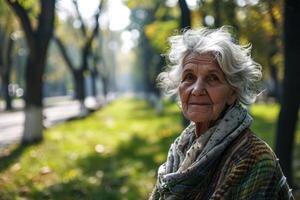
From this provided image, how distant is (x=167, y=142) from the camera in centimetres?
1391

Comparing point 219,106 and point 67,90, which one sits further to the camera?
point 67,90

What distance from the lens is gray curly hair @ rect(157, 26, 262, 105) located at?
2.56 metres

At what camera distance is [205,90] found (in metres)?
2.62

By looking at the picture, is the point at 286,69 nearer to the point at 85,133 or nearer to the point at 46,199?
the point at 46,199

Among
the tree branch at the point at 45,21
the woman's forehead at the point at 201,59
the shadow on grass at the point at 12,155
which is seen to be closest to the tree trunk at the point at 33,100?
the shadow on grass at the point at 12,155

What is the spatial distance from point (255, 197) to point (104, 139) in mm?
13087

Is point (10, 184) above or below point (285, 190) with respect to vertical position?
below

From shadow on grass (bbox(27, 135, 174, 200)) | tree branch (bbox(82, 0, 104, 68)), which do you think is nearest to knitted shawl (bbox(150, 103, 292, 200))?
shadow on grass (bbox(27, 135, 174, 200))

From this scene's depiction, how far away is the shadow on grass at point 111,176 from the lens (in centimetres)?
759

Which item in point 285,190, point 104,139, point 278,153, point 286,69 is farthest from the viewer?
point 104,139

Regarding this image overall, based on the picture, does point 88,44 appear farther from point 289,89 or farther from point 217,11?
point 289,89

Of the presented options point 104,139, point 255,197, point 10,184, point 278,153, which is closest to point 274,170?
point 255,197

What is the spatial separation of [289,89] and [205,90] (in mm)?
4875

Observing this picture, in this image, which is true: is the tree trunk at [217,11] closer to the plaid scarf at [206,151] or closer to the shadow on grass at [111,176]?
the shadow on grass at [111,176]
